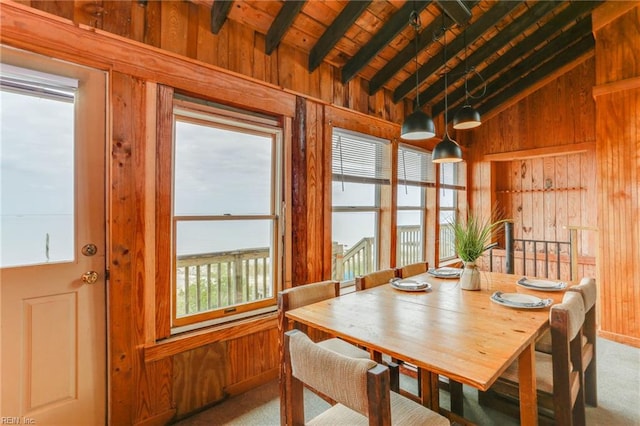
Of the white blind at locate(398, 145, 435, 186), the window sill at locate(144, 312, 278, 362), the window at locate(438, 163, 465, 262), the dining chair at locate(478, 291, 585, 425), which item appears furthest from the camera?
the window at locate(438, 163, 465, 262)

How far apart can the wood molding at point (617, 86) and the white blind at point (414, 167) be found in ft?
6.13

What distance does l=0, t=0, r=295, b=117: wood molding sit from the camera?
157 cm

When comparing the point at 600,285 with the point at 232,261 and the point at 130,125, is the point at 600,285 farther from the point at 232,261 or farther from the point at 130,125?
the point at 130,125

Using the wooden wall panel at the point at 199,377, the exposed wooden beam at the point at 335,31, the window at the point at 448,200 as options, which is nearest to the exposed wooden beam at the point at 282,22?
the exposed wooden beam at the point at 335,31

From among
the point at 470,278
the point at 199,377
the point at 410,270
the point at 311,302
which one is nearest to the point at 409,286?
the point at 470,278

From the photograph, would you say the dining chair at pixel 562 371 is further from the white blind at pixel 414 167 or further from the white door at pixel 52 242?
the white blind at pixel 414 167

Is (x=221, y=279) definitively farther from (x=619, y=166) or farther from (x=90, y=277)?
(x=619, y=166)

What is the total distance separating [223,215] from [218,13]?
1.41 metres

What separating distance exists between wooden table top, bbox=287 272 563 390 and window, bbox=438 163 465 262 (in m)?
2.59

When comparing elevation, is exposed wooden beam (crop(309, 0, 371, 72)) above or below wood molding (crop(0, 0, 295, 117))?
above

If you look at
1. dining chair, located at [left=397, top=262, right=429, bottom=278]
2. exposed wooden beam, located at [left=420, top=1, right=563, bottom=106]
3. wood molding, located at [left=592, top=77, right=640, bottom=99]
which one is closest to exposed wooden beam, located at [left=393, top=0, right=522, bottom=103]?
exposed wooden beam, located at [left=420, top=1, right=563, bottom=106]

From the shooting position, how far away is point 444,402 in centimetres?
229

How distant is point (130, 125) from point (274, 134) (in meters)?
1.10

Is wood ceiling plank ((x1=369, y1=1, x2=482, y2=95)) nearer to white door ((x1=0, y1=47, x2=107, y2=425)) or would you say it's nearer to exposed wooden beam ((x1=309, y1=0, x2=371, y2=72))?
exposed wooden beam ((x1=309, y1=0, x2=371, y2=72))
